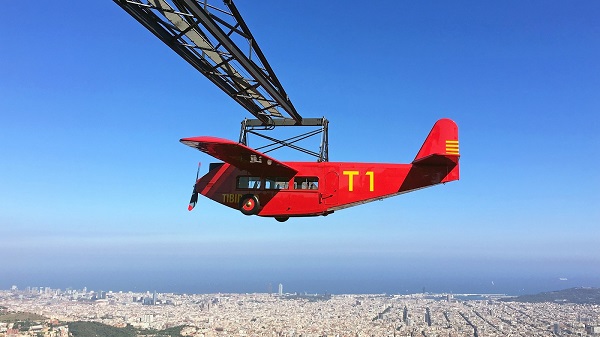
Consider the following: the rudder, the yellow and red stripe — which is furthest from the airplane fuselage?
the yellow and red stripe

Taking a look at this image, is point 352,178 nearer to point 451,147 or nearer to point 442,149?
point 442,149

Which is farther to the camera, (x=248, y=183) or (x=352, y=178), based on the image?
(x=248, y=183)

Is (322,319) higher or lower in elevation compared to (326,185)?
lower

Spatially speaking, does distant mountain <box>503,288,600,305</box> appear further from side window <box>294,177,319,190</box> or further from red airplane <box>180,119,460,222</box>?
side window <box>294,177,319,190</box>

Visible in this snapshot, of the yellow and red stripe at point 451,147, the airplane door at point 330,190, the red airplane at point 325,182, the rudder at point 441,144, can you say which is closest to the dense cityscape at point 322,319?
the red airplane at point 325,182

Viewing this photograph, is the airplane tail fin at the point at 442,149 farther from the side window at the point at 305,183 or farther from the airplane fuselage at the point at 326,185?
the side window at the point at 305,183

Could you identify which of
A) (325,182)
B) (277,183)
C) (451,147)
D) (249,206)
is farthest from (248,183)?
(451,147)

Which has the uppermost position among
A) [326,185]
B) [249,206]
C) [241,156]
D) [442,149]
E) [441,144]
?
[441,144]
